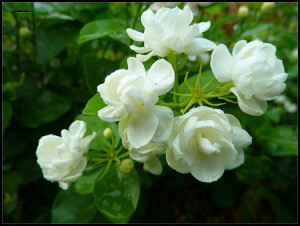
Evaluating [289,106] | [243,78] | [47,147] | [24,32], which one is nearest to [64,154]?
[47,147]

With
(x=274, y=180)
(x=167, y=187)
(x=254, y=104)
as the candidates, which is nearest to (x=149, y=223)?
(x=167, y=187)

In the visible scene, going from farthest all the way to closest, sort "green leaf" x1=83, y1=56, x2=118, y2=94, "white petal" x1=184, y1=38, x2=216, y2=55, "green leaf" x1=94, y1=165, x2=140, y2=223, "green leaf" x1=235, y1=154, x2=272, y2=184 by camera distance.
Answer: "green leaf" x1=235, y1=154, x2=272, y2=184 → "green leaf" x1=83, y1=56, x2=118, y2=94 → "green leaf" x1=94, y1=165, x2=140, y2=223 → "white petal" x1=184, y1=38, x2=216, y2=55

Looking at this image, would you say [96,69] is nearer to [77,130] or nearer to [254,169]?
[77,130]

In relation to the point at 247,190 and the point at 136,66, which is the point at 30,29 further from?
the point at 247,190

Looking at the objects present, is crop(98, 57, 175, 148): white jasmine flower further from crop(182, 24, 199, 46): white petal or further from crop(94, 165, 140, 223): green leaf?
crop(94, 165, 140, 223): green leaf

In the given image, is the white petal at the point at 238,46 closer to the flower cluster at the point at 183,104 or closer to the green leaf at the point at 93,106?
the flower cluster at the point at 183,104

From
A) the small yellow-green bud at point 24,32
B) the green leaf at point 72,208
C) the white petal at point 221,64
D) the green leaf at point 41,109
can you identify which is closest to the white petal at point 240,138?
the white petal at point 221,64

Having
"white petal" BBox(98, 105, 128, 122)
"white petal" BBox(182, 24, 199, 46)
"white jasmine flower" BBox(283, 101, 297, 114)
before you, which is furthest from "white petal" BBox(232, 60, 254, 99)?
"white jasmine flower" BBox(283, 101, 297, 114)
